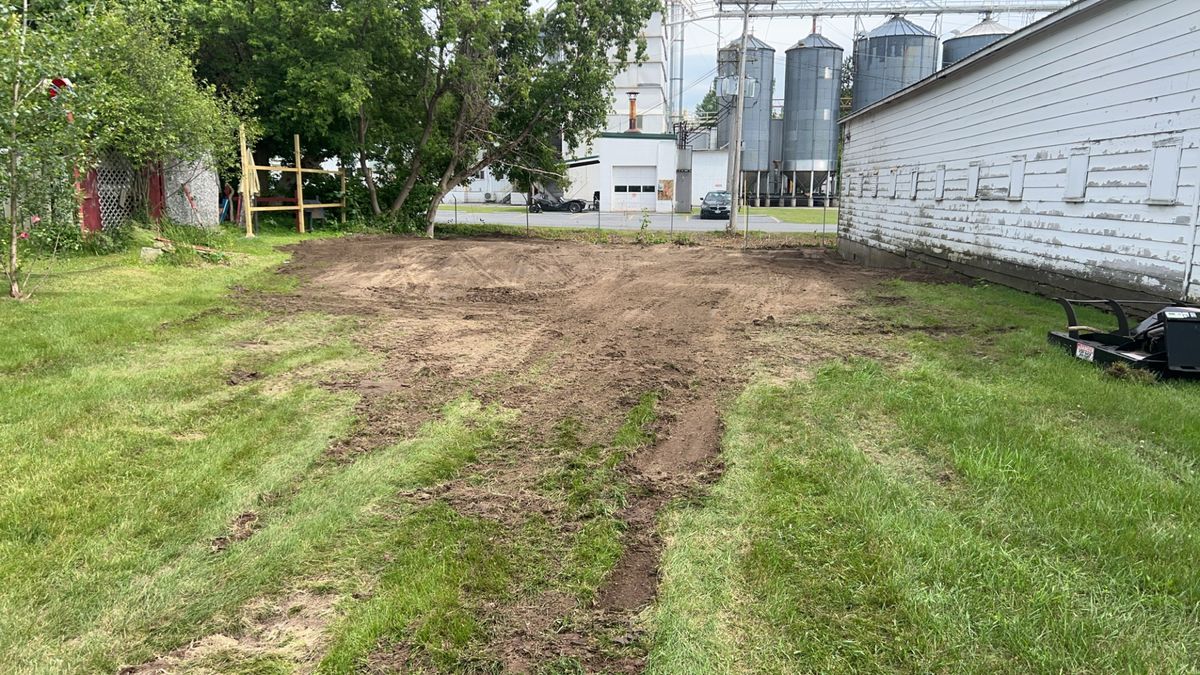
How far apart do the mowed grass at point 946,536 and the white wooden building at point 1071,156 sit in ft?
13.7

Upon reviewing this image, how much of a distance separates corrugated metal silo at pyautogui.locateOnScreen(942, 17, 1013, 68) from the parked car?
21.9m

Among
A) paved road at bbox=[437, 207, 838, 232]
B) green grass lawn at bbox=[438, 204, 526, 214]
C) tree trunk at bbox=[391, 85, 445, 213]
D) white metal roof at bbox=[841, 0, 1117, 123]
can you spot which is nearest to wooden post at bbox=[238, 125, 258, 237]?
tree trunk at bbox=[391, 85, 445, 213]

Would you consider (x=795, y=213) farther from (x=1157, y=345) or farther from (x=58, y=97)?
(x=58, y=97)

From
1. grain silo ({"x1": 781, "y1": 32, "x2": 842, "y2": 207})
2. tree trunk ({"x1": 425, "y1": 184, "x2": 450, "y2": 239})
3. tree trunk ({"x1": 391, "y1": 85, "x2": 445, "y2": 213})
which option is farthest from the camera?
grain silo ({"x1": 781, "y1": 32, "x2": 842, "y2": 207})

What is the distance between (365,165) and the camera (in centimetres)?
2234

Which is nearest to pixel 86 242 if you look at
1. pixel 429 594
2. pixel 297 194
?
pixel 297 194

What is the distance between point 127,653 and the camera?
264cm

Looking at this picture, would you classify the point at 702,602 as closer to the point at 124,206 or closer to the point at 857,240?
the point at 124,206

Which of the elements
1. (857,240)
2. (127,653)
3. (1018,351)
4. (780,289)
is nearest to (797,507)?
(127,653)

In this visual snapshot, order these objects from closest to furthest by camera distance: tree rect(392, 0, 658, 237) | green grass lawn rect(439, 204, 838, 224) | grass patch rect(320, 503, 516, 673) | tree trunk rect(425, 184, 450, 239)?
grass patch rect(320, 503, 516, 673) → tree rect(392, 0, 658, 237) → tree trunk rect(425, 184, 450, 239) → green grass lawn rect(439, 204, 838, 224)

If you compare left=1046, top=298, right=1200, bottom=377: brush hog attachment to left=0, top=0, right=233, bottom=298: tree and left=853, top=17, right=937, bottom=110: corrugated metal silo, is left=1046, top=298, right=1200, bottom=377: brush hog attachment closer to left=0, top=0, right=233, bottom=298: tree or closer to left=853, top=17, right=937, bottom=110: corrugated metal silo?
left=0, top=0, right=233, bottom=298: tree

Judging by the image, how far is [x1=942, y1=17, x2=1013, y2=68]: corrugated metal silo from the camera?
1548 inches

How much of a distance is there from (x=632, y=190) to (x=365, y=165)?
24987 millimetres

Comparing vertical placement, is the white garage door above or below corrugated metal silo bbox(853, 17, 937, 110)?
below
